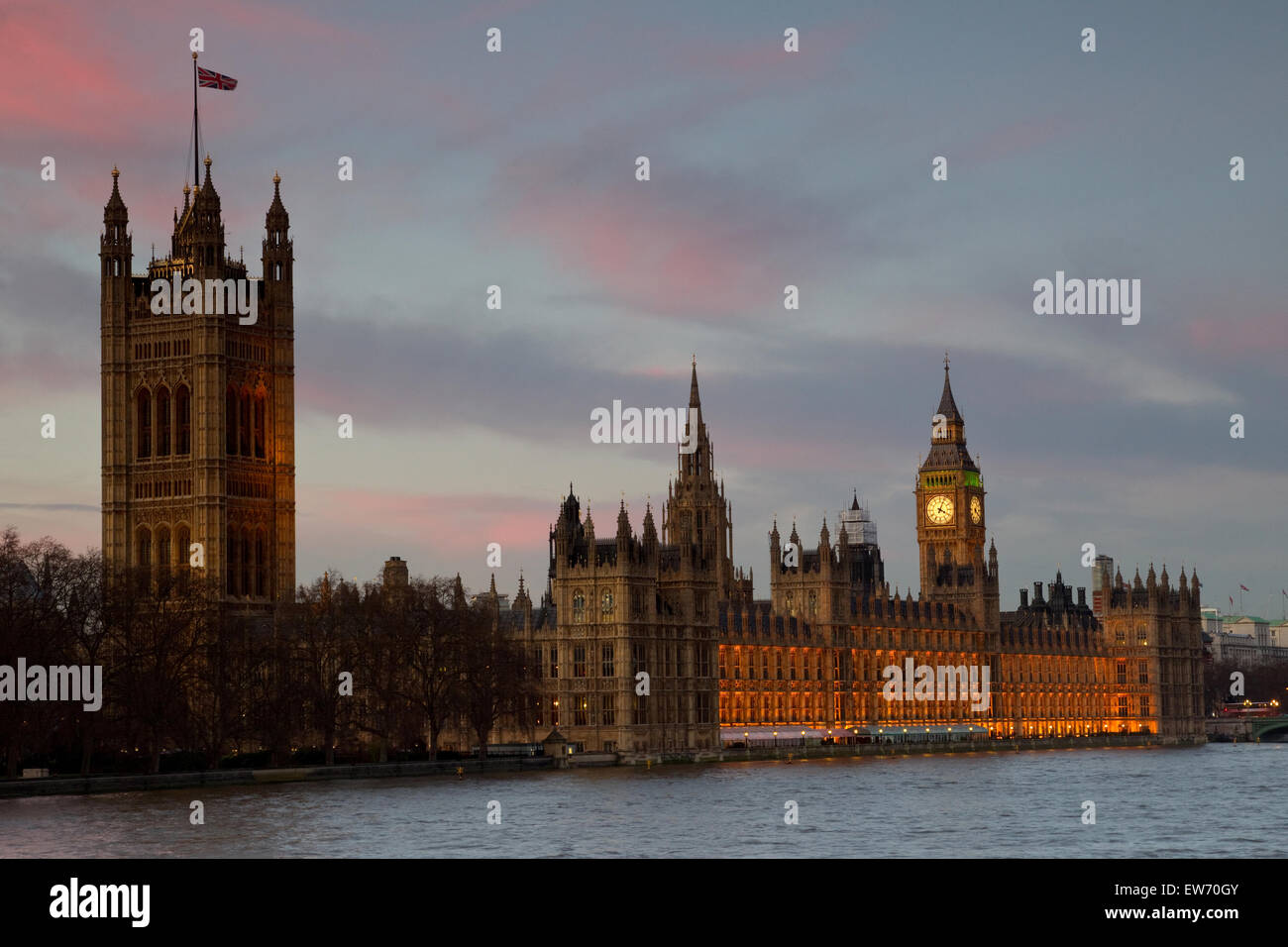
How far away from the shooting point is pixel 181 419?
166 metres

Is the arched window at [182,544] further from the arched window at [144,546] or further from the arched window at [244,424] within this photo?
the arched window at [244,424]

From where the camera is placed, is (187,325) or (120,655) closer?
(120,655)

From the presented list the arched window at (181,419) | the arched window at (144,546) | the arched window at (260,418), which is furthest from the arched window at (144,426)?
the arched window at (260,418)

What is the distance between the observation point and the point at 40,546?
378ft

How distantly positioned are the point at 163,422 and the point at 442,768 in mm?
53455

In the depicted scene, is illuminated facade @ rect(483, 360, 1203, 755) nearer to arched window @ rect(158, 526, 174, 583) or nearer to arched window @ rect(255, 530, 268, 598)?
arched window @ rect(255, 530, 268, 598)

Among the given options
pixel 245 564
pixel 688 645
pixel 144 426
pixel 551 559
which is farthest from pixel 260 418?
pixel 688 645

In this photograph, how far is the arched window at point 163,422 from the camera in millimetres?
165913

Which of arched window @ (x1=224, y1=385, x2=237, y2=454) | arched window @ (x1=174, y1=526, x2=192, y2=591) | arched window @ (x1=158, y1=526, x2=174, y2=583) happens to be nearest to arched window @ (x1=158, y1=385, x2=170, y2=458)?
arched window @ (x1=224, y1=385, x2=237, y2=454)

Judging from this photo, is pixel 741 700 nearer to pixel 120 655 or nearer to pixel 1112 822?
pixel 120 655

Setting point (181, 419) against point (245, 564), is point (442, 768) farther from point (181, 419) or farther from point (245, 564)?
point (181, 419)
